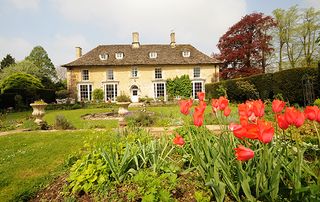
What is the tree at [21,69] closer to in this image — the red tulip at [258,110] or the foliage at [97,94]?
the foliage at [97,94]

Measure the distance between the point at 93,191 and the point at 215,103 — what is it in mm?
1867

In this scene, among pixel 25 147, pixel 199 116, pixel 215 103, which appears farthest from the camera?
pixel 25 147

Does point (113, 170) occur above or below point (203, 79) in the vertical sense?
below

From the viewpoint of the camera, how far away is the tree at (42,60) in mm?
50625

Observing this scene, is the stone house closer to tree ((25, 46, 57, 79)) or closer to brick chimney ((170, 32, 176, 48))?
brick chimney ((170, 32, 176, 48))

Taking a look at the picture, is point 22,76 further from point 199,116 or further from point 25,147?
point 199,116

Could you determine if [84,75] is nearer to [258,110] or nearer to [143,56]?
[143,56]

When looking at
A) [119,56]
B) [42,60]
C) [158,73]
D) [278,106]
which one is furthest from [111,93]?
[42,60]

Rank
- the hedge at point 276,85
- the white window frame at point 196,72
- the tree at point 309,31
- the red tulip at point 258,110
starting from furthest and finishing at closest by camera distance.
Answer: the white window frame at point 196,72 < the tree at point 309,31 < the hedge at point 276,85 < the red tulip at point 258,110

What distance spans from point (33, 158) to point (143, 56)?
85.9 ft

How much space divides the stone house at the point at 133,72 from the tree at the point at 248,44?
4460 millimetres

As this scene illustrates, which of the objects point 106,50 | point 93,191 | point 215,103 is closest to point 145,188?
point 93,191

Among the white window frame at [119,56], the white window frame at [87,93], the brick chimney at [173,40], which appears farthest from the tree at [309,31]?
the white window frame at [87,93]

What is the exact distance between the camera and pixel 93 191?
108 inches
